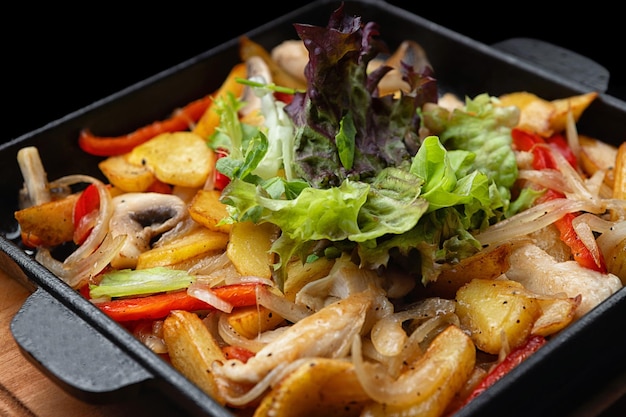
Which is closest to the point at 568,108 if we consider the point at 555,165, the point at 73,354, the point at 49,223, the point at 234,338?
the point at 555,165

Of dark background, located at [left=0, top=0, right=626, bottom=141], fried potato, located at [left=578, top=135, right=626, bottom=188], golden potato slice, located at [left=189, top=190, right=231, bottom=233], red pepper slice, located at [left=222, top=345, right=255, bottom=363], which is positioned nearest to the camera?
red pepper slice, located at [left=222, top=345, right=255, bottom=363]

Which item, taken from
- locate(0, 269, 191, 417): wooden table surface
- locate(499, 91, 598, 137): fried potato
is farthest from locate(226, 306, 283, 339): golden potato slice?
locate(499, 91, 598, 137): fried potato

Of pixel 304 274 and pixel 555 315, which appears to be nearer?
pixel 555 315

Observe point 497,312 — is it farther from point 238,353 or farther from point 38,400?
point 38,400

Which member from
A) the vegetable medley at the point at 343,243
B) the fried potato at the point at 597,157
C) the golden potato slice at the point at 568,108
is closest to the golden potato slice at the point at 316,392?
the vegetable medley at the point at 343,243

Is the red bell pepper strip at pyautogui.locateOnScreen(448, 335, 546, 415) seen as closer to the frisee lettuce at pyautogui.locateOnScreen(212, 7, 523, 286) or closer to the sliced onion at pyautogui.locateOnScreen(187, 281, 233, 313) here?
the frisee lettuce at pyautogui.locateOnScreen(212, 7, 523, 286)
